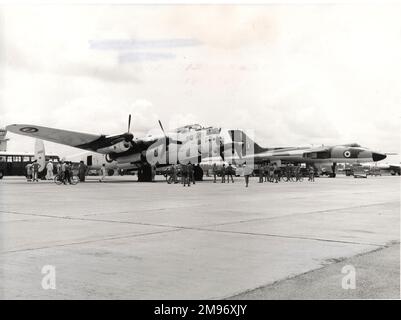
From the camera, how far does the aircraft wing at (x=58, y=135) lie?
27525mm

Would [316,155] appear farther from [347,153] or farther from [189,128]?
[189,128]

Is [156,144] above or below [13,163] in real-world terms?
above

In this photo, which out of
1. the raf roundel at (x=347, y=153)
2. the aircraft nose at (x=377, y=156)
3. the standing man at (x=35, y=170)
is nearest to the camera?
the standing man at (x=35, y=170)

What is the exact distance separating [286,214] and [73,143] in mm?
23128

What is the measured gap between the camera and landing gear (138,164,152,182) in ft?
108

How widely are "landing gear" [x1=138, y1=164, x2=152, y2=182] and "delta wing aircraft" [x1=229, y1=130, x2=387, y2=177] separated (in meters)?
11.2

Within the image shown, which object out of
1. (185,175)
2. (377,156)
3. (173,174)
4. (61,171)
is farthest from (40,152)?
(377,156)

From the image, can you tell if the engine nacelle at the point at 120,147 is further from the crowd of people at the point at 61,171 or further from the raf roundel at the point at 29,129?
the raf roundel at the point at 29,129

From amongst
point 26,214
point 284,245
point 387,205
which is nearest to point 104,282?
point 284,245

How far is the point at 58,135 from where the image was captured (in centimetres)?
2973

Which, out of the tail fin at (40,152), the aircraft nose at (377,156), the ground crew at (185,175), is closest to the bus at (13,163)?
the tail fin at (40,152)

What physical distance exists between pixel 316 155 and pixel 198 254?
153 feet

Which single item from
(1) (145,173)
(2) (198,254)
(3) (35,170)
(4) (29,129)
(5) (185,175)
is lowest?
(2) (198,254)
